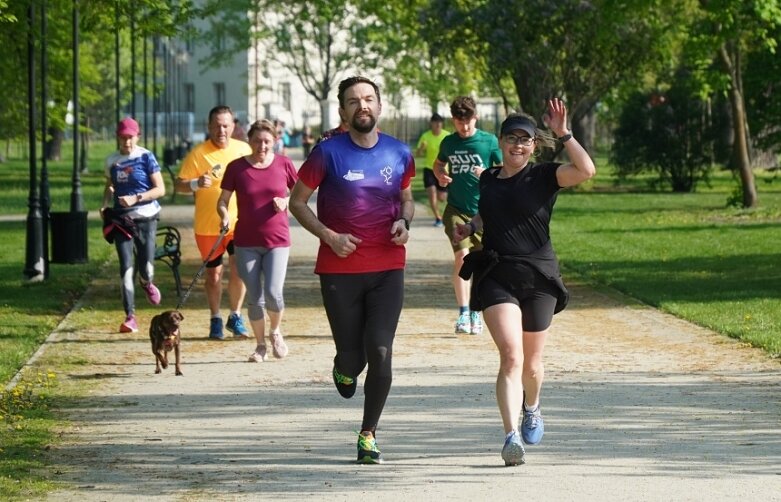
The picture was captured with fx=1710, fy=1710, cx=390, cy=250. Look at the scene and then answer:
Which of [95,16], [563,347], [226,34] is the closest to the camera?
[563,347]

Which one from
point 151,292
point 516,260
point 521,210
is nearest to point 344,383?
point 516,260

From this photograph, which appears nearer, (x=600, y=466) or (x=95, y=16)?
(x=600, y=466)

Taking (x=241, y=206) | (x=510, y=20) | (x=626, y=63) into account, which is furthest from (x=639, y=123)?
(x=241, y=206)

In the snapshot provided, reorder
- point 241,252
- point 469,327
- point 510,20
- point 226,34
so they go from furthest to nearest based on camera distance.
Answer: point 226,34
point 510,20
point 469,327
point 241,252

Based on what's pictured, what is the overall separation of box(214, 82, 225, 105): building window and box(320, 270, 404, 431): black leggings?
95.6 meters

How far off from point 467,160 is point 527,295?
17.0 ft

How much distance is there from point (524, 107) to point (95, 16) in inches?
910

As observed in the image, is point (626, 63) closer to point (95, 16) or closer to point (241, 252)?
point (95, 16)

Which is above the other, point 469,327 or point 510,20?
point 510,20

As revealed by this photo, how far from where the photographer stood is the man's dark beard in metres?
8.30

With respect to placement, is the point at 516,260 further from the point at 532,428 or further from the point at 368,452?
the point at 368,452

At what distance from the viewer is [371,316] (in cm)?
846

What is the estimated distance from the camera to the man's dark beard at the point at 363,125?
8305mm

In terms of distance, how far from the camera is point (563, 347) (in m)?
13.3
